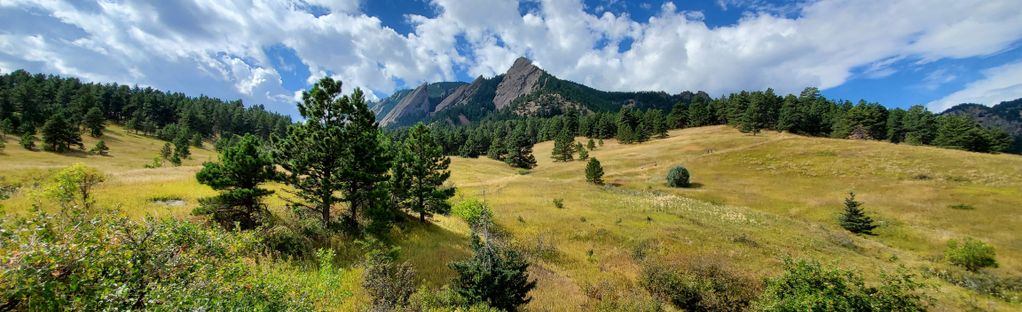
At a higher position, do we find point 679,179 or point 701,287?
point 679,179

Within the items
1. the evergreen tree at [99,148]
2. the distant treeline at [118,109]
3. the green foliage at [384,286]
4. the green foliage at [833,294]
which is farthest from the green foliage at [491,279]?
the distant treeline at [118,109]

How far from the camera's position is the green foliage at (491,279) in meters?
11.2

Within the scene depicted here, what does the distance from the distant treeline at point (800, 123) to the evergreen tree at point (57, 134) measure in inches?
3245

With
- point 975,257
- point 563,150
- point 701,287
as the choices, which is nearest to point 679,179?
point 975,257

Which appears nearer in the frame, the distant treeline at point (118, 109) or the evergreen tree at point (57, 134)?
the evergreen tree at point (57, 134)

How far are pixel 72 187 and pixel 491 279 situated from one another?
18096 millimetres

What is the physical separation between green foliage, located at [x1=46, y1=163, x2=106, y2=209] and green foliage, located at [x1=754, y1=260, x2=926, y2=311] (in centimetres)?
2509

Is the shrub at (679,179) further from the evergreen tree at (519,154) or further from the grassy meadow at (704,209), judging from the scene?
the evergreen tree at (519,154)

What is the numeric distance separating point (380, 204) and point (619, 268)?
13630 millimetres

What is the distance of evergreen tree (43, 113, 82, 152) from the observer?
60472 mm

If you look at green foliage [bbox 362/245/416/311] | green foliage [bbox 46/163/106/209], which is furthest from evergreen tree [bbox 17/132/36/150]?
green foliage [bbox 362/245/416/311]

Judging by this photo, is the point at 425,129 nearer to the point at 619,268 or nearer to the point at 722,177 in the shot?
the point at 619,268

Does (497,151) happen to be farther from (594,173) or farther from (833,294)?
(833,294)

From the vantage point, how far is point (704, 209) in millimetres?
44219
